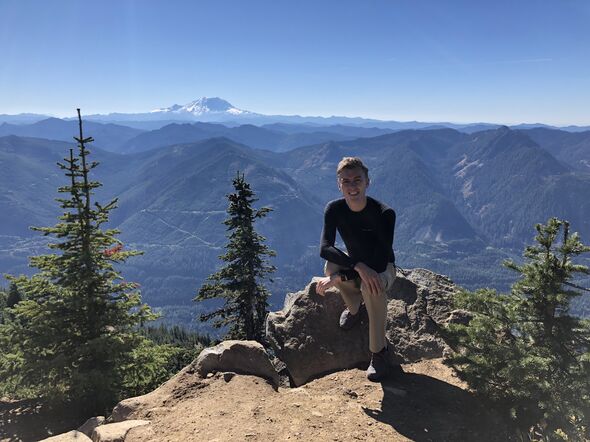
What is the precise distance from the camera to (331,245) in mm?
7180

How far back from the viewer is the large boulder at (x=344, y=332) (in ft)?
28.5

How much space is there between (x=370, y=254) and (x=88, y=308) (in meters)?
10.4

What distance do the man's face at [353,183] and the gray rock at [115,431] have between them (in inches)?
196

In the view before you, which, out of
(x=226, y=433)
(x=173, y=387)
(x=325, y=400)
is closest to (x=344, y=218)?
(x=325, y=400)

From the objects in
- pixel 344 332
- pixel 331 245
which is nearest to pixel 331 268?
pixel 331 245

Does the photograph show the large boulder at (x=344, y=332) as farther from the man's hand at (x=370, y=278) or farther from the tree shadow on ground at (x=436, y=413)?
the man's hand at (x=370, y=278)

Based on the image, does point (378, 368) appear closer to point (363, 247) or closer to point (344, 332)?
point (344, 332)

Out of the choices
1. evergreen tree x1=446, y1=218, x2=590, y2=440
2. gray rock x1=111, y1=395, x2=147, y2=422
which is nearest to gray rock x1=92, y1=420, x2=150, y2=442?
gray rock x1=111, y1=395, x2=147, y2=422

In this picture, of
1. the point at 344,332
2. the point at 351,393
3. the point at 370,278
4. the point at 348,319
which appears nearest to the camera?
the point at 370,278

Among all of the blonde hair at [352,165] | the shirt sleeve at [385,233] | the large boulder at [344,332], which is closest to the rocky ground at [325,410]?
the large boulder at [344,332]

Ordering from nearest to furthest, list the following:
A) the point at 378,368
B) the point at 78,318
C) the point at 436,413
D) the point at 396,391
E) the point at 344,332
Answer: the point at 436,413, the point at 396,391, the point at 378,368, the point at 344,332, the point at 78,318

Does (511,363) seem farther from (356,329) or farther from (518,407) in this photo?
(356,329)

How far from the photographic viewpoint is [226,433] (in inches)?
232

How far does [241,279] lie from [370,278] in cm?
1619
